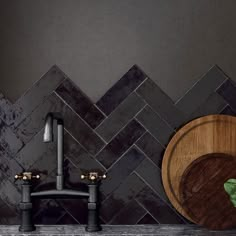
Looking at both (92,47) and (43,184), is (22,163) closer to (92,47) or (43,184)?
(43,184)

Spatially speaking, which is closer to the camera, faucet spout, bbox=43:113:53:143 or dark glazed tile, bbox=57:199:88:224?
faucet spout, bbox=43:113:53:143

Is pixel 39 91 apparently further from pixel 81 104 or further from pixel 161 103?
pixel 161 103

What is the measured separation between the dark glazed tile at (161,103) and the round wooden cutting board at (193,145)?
5cm

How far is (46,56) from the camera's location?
5.44ft

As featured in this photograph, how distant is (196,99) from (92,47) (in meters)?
0.44

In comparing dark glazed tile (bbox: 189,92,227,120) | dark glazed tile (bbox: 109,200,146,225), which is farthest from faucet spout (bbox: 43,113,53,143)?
dark glazed tile (bbox: 189,92,227,120)

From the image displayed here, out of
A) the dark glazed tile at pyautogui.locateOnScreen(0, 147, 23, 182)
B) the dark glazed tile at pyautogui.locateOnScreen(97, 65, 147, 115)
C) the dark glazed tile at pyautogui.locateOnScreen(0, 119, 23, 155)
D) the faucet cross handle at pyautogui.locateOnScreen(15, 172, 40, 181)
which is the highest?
the dark glazed tile at pyautogui.locateOnScreen(97, 65, 147, 115)

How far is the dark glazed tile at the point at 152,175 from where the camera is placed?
1.65m

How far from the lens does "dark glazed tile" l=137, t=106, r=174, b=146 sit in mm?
1651

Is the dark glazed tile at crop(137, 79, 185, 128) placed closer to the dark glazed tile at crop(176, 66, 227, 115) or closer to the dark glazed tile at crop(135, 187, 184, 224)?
the dark glazed tile at crop(176, 66, 227, 115)

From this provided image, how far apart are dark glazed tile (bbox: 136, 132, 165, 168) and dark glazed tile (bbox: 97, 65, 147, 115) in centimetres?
17

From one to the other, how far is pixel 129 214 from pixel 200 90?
537mm

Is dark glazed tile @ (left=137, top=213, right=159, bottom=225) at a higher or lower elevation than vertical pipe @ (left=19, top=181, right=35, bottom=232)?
lower

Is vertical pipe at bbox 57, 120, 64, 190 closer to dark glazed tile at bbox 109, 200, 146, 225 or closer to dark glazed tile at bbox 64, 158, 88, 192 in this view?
dark glazed tile at bbox 64, 158, 88, 192
